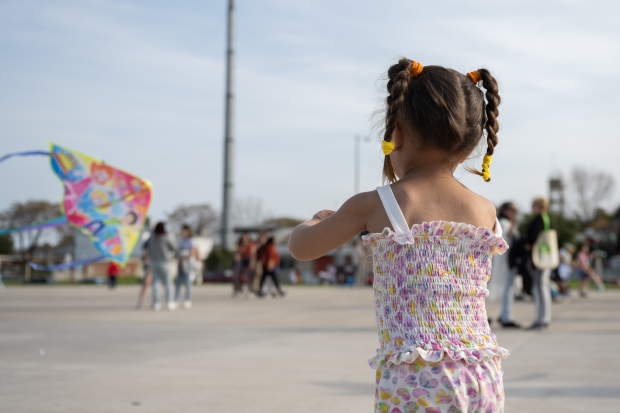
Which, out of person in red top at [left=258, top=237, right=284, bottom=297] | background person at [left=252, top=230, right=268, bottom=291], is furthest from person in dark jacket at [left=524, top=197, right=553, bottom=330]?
background person at [left=252, top=230, right=268, bottom=291]

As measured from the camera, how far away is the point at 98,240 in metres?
9.79

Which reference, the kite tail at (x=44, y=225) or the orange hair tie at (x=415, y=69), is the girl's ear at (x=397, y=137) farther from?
the kite tail at (x=44, y=225)

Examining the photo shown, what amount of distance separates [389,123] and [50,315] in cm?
1015

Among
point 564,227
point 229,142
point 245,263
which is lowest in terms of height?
point 245,263

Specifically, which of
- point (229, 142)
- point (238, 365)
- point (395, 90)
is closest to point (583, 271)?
point (238, 365)

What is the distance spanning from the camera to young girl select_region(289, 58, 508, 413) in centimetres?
161

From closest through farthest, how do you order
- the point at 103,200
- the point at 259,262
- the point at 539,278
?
the point at 539,278, the point at 103,200, the point at 259,262

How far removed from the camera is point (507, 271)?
9.01 meters

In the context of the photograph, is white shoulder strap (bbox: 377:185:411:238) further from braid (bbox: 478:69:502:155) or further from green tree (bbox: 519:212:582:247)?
green tree (bbox: 519:212:582:247)

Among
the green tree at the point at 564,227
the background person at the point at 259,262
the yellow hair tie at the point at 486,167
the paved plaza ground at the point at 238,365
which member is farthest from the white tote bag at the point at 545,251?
the green tree at the point at 564,227

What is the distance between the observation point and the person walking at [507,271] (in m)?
8.58

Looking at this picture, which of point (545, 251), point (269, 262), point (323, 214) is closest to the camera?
point (323, 214)

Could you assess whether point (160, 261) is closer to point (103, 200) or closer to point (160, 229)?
point (160, 229)

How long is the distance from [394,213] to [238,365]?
411 cm
